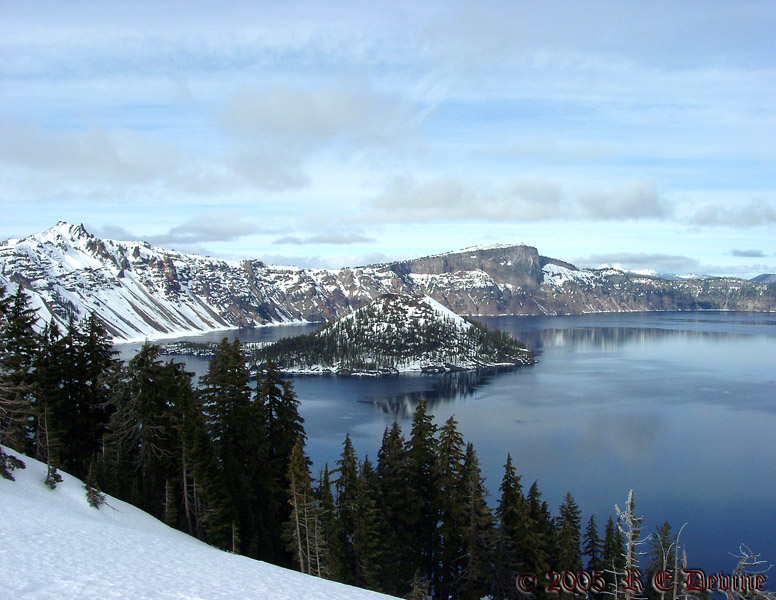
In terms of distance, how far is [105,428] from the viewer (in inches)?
1449

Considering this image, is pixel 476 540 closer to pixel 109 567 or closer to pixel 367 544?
pixel 367 544

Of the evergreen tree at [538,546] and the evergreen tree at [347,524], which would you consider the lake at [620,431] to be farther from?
the evergreen tree at [347,524]

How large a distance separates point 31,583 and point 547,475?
64.1 meters

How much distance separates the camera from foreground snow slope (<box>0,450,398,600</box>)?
438 inches

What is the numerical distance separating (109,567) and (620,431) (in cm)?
9219

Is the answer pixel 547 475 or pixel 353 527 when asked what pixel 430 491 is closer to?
pixel 353 527

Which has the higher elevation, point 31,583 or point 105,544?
point 31,583

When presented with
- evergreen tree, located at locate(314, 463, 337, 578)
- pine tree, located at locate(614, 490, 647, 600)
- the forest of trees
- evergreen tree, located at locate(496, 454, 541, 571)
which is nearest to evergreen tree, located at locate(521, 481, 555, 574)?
evergreen tree, located at locate(496, 454, 541, 571)

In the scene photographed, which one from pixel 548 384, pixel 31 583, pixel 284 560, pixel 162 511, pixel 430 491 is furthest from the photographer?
pixel 548 384

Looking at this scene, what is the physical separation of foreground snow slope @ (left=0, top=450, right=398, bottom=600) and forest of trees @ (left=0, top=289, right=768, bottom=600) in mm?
12345

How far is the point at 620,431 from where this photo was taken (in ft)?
298

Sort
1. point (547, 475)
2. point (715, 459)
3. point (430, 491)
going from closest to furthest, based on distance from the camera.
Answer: point (430, 491), point (547, 475), point (715, 459)

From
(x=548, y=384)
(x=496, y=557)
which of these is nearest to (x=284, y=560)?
(x=496, y=557)

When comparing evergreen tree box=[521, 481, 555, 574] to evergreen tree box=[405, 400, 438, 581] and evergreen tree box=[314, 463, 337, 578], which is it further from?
evergreen tree box=[314, 463, 337, 578]
